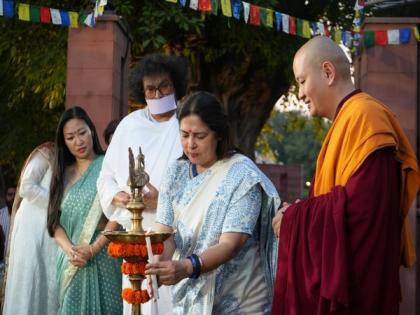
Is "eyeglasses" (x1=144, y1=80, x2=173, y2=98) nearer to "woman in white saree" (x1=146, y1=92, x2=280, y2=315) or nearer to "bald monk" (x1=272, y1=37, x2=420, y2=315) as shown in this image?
"woman in white saree" (x1=146, y1=92, x2=280, y2=315)

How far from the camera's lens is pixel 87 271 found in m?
5.89

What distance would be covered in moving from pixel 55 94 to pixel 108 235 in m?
10.3

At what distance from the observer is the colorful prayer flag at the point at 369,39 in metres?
8.75

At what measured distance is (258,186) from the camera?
407 centimetres

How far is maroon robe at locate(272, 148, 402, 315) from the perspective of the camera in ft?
11.1

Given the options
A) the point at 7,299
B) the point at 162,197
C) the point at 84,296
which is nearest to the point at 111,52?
the point at 7,299

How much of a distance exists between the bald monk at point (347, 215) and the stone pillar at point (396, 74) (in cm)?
504

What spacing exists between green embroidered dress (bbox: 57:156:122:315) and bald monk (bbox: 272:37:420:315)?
2461 millimetres

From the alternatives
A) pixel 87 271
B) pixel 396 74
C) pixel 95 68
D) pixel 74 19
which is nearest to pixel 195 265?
pixel 87 271

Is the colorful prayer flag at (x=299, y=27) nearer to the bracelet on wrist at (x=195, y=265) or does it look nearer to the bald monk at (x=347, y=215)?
the bald monk at (x=347, y=215)

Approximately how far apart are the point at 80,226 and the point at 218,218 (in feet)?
7.33

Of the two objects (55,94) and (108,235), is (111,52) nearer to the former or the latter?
(55,94)

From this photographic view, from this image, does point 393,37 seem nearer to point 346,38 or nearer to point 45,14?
point 346,38

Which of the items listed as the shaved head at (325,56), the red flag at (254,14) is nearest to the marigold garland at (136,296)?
the shaved head at (325,56)
